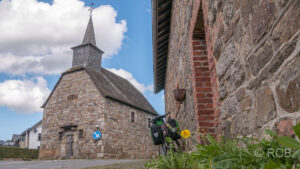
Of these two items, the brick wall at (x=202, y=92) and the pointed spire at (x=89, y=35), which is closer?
the brick wall at (x=202, y=92)

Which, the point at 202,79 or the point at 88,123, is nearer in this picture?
the point at 202,79

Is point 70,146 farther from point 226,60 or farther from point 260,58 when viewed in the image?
point 260,58

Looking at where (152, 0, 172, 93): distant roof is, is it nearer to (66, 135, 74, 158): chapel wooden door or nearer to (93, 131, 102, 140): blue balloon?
(93, 131, 102, 140): blue balloon

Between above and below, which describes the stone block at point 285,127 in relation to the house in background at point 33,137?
above

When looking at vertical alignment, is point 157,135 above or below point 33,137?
above

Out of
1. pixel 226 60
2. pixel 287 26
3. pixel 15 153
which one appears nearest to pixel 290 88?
pixel 287 26

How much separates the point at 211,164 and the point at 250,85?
0.71m

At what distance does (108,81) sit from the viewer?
21.3 m

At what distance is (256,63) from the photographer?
1.79 meters

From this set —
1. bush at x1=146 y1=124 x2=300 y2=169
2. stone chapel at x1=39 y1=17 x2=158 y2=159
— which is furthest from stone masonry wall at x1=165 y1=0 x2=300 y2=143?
stone chapel at x1=39 y1=17 x2=158 y2=159

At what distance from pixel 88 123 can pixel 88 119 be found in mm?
281

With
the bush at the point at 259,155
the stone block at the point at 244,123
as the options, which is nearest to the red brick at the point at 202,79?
the stone block at the point at 244,123

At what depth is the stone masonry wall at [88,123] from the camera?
16.6m

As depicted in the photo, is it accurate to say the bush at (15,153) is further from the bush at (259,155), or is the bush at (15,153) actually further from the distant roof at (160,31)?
the bush at (259,155)
